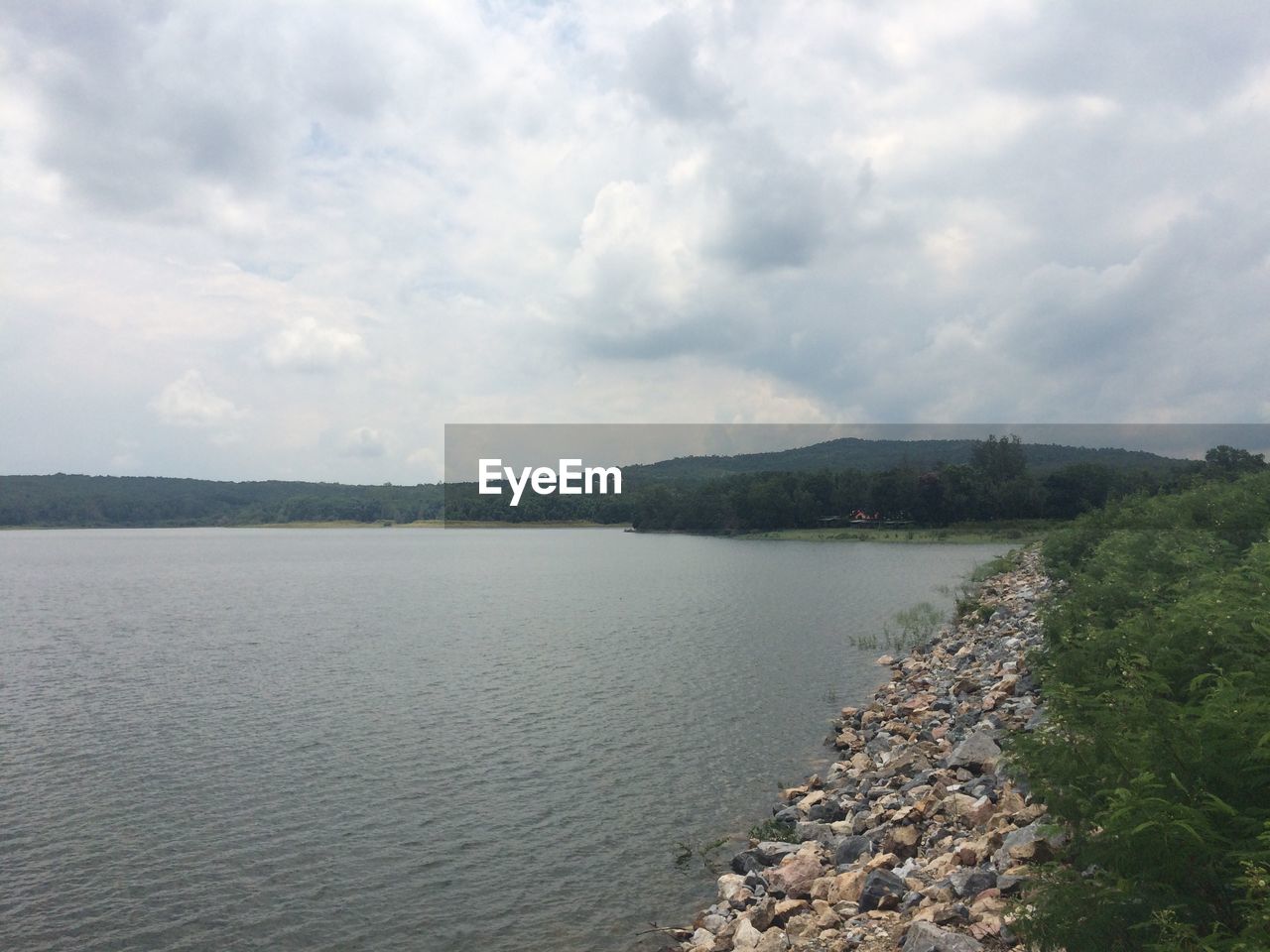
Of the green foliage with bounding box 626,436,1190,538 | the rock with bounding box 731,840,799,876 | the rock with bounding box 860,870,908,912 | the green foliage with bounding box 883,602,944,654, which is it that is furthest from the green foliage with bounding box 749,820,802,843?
the green foliage with bounding box 626,436,1190,538

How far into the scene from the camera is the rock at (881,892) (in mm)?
10859

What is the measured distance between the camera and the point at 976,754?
16.0 metres

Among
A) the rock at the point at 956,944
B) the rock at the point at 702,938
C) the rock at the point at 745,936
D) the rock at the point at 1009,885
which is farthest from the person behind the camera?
the rock at the point at 702,938

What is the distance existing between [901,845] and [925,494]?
13842 cm

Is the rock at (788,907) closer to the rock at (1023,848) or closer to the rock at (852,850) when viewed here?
the rock at (852,850)

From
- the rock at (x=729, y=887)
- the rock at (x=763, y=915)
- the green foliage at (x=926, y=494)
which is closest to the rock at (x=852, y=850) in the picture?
the rock at (x=729, y=887)

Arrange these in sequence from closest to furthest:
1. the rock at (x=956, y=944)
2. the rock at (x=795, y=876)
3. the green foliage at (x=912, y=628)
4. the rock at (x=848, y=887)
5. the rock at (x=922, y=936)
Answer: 1. the rock at (x=956, y=944)
2. the rock at (x=922, y=936)
3. the rock at (x=848, y=887)
4. the rock at (x=795, y=876)
5. the green foliage at (x=912, y=628)

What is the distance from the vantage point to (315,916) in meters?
13.4

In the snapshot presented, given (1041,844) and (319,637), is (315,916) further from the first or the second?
(319,637)

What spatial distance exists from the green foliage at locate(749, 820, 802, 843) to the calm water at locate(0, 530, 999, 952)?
821 millimetres

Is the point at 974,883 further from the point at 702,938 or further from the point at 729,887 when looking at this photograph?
the point at 729,887

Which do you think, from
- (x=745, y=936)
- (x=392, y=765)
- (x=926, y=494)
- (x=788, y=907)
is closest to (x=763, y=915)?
(x=788, y=907)

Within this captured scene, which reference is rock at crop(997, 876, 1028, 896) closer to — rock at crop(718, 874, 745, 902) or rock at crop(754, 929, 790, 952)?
rock at crop(754, 929, 790, 952)

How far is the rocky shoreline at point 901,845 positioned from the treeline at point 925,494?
11688cm
